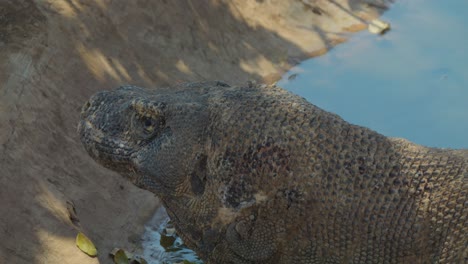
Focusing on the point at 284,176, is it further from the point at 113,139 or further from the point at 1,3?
the point at 1,3

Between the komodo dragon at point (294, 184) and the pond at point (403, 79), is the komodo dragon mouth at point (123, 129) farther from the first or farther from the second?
the pond at point (403, 79)

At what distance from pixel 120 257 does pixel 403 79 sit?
5078 mm

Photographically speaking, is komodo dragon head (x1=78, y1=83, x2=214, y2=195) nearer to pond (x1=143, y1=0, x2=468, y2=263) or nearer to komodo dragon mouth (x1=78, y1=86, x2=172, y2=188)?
komodo dragon mouth (x1=78, y1=86, x2=172, y2=188)

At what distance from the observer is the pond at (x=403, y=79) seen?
28.5 feet

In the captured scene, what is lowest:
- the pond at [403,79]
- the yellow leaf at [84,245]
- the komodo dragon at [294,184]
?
the pond at [403,79]

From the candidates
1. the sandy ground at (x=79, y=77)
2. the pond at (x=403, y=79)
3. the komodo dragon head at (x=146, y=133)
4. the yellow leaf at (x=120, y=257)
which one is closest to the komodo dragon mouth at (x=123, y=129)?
the komodo dragon head at (x=146, y=133)

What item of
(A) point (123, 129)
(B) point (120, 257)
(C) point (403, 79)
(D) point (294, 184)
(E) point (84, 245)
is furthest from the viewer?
(C) point (403, 79)

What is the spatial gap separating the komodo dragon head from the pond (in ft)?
17.1

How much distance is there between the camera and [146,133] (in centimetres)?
345

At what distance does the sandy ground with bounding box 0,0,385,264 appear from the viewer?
209 inches

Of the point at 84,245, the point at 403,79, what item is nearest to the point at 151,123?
the point at 84,245

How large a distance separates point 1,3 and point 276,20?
4.77 m

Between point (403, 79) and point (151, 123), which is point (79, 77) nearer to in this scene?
point (151, 123)

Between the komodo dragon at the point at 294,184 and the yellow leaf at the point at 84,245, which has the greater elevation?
the komodo dragon at the point at 294,184
